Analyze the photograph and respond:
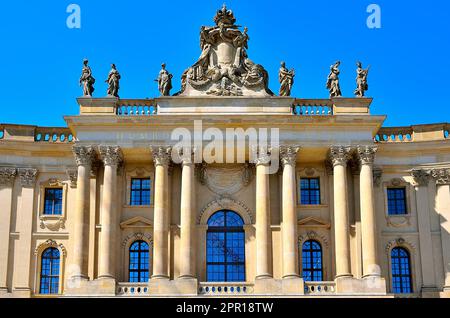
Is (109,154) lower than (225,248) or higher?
higher

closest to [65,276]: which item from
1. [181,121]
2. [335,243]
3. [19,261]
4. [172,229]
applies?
[19,261]

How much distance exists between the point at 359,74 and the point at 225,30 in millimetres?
7721

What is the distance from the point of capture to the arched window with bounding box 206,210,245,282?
54812mm

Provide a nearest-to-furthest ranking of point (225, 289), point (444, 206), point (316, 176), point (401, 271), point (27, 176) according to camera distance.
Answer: point (225, 289)
point (401, 271)
point (316, 176)
point (444, 206)
point (27, 176)

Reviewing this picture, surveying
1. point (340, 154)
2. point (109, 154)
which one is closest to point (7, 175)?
point (109, 154)

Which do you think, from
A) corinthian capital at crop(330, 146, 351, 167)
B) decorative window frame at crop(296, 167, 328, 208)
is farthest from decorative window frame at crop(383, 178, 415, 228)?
corinthian capital at crop(330, 146, 351, 167)

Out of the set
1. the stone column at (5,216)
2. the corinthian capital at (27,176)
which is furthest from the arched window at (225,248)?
the stone column at (5,216)

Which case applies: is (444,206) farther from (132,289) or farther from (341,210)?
(132,289)

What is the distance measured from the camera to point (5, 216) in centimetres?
5644

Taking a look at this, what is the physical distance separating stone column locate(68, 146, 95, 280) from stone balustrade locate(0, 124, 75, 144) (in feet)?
11.6

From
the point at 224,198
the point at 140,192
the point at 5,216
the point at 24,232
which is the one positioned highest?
the point at 140,192

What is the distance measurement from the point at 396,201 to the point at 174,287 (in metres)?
13.9

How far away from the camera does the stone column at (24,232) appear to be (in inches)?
2176

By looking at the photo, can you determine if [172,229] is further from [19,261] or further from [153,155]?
[19,261]
